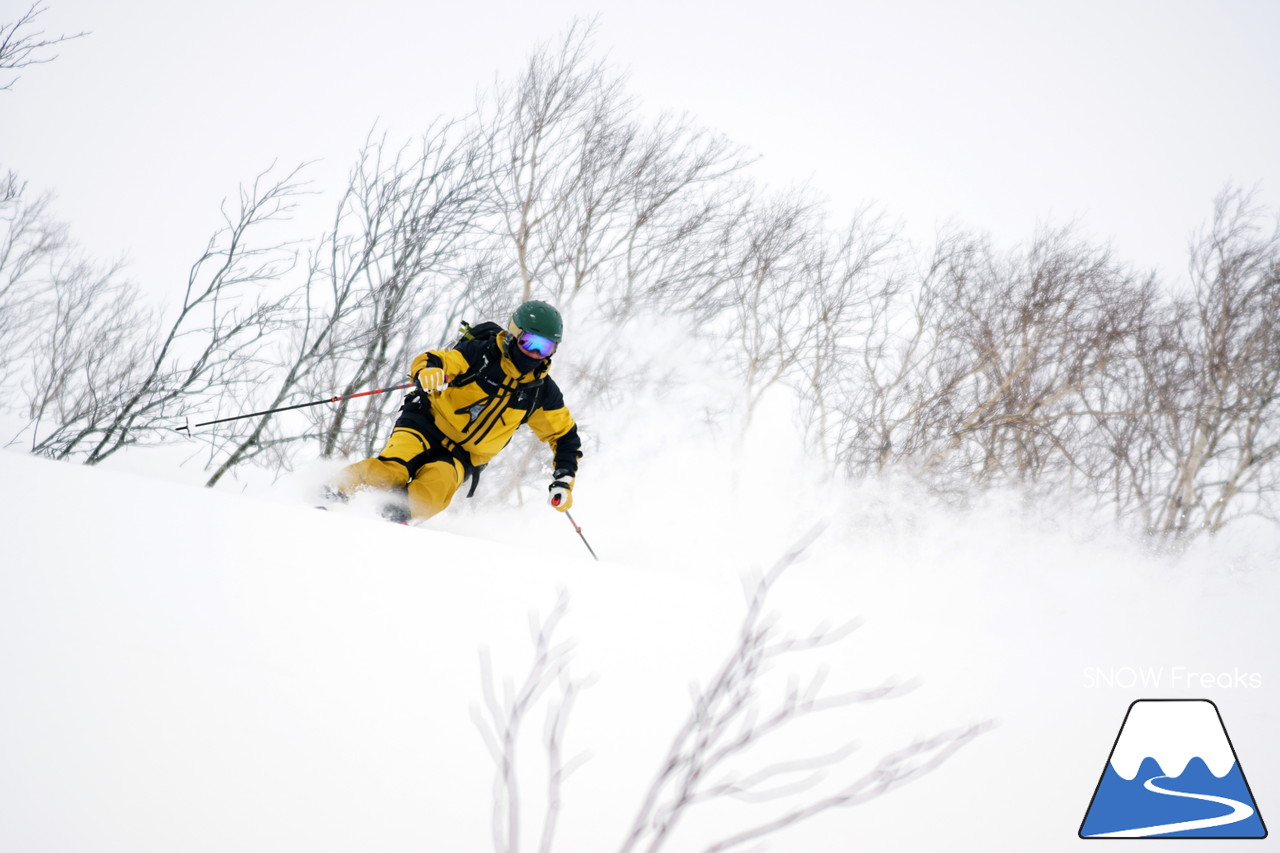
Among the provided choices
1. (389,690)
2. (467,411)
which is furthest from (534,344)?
(389,690)

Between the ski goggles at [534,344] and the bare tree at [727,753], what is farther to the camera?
the ski goggles at [534,344]

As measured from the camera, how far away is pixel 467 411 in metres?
4.38

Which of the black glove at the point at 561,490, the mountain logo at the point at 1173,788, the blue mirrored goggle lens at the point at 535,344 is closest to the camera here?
the mountain logo at the point at 1173,788

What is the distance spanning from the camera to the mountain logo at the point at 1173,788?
4.84 ft

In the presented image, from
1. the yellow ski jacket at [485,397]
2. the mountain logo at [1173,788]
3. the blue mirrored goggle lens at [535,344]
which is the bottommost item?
the mountain logo at [1173,788]

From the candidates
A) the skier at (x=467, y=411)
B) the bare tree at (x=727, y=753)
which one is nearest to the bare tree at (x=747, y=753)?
the bare tree at (x=727, y=753)

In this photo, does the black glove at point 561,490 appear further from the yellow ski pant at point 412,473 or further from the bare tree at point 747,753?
the bare tree at point 747,753

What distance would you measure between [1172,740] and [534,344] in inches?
137

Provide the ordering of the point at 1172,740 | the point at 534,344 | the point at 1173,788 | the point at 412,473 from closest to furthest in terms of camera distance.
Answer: the point at 1173,788
the point at 1172,740
the point at 534,344
the point at 412,473

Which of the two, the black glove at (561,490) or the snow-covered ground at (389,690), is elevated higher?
the black glove at (561,490)

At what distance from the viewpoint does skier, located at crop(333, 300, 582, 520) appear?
4102 mm

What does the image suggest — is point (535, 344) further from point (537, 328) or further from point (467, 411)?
point (467, 411)

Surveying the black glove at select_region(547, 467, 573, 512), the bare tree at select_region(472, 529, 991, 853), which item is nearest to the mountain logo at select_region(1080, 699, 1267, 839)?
the bare tree at select_region(472, 529, 991, 853)

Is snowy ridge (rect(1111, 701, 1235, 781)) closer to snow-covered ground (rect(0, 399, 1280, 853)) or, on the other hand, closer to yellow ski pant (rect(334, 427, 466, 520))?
snow-covered ground (rect(0, 399, 1280, 853))
